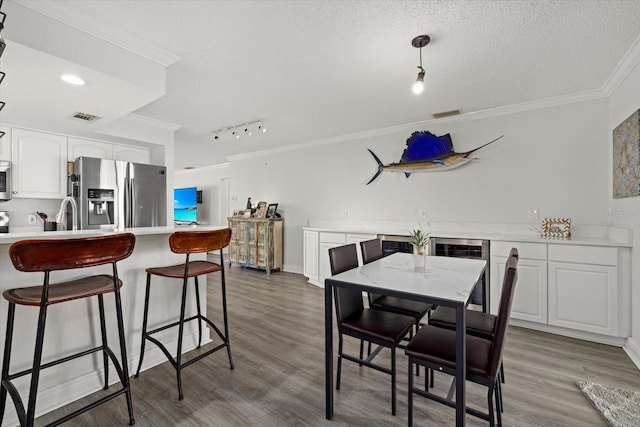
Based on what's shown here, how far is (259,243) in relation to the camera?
5840mm

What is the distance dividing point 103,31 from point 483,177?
13.4 feet

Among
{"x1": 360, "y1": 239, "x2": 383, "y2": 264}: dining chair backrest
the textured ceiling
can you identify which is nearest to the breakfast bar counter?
the textured ceiling

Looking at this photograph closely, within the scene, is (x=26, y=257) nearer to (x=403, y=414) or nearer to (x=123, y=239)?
(x=123, y=239)

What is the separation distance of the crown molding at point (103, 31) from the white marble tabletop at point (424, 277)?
2.15 metres

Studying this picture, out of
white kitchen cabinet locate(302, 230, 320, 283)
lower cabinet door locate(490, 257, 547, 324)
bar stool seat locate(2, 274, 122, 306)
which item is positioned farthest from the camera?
white kitchen cabinet locate(302, 230, 320, 283)

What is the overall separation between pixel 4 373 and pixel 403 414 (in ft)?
7.19

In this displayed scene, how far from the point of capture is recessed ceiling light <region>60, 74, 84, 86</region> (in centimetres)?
208

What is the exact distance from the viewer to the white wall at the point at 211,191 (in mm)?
7957

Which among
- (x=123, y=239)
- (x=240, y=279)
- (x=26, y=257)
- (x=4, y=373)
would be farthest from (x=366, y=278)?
(x=240, y=279)

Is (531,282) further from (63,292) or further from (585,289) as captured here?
(63,292)

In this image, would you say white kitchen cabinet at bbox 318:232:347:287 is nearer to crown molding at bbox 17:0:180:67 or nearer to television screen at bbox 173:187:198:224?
crown molding at bbox 17:0:180:67

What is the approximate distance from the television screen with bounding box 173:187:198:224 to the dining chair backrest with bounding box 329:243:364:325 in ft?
21.7

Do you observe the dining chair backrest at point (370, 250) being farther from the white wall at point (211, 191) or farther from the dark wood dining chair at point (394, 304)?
the white wall at point (211, 191)

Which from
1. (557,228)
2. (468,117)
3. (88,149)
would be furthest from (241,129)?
(557,228)
